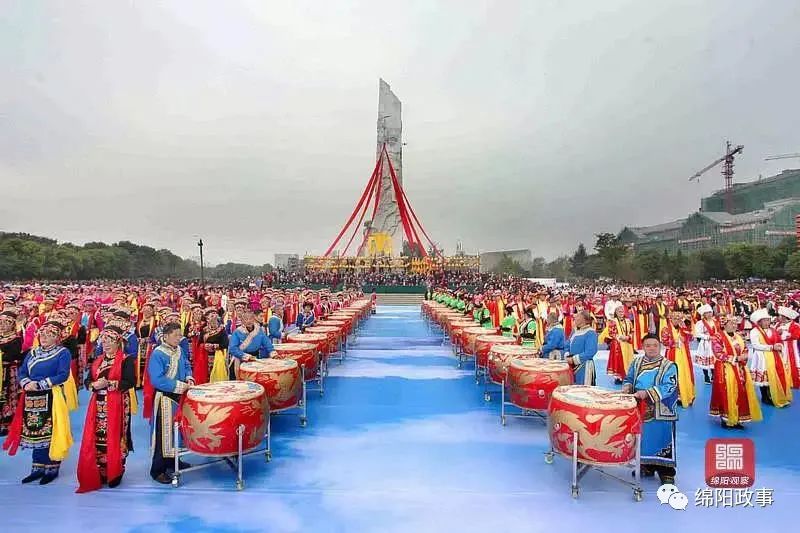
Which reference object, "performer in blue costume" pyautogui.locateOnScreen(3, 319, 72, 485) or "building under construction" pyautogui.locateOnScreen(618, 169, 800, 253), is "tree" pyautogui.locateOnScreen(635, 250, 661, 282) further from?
"performer in blue costume" pyautogui.locateOnScreen(3, 319, 72, 485)

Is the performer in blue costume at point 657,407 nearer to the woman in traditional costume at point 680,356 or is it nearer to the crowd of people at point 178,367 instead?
the crowd of people at point 178,367

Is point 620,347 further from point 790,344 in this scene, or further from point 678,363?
point 790,344

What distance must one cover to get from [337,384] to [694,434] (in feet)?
14.0

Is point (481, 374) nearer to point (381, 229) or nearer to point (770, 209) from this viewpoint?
point (381, 229)

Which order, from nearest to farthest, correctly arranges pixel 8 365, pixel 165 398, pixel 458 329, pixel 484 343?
pixel 165 398 → pixel 8 365 → pixel 484 343 → pixel 458 329

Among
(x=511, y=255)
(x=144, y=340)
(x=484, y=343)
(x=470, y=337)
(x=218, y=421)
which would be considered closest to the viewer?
(x=218, y=421)

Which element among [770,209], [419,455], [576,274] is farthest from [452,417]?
[770,209]

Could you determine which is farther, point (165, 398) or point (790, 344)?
point (790, 344)

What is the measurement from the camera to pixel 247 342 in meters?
5.33

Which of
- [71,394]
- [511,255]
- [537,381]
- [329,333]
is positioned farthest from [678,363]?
[511,255]

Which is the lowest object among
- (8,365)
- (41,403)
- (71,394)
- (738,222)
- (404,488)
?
(404,488)

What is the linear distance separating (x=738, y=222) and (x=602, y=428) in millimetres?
59149

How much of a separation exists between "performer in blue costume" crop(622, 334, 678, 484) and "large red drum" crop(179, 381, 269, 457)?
2.66 metres

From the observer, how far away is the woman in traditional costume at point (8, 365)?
13.8ft
